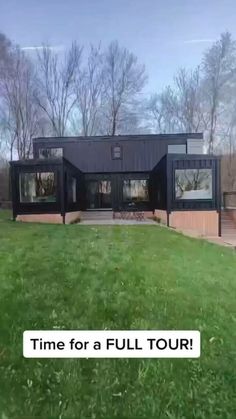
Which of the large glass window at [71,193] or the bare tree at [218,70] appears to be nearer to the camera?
the bare tree at [218,70]

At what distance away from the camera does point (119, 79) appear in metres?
1.42

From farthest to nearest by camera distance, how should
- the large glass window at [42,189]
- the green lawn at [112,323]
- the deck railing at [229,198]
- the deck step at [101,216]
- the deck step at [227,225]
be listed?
the deck step at [227,225] < the large glass window at [42,189] < the deck step at [101,216] < the deck railing at [229,198] < the green lawn at [112,323]

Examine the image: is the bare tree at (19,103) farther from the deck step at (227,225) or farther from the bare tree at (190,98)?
the deck step at (227,225)

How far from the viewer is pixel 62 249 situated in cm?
169

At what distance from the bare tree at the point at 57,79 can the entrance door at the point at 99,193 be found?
2.94 meters

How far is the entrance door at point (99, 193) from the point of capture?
476 centimetres

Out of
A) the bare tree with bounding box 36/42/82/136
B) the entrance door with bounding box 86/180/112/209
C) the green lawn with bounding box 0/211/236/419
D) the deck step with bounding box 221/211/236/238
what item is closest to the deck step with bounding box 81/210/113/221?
the entrance door with bounding box 86/180/112/209

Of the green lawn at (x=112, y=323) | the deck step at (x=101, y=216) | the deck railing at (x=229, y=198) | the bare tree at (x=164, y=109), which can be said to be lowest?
the green lawn at (x=112, y=323)

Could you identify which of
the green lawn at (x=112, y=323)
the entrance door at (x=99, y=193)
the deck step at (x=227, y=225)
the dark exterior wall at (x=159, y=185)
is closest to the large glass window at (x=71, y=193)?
the entrance door at (x=99, y=193)

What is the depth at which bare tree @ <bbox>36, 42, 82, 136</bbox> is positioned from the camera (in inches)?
54.5

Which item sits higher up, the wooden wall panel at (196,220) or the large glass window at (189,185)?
the large glass window at (189,185)

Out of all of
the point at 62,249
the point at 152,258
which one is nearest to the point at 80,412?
the point at 62,249

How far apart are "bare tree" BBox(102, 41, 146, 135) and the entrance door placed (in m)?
2.86

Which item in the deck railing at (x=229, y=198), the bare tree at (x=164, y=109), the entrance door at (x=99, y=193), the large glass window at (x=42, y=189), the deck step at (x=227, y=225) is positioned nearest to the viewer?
the bare tree at (x=164, y=109)
